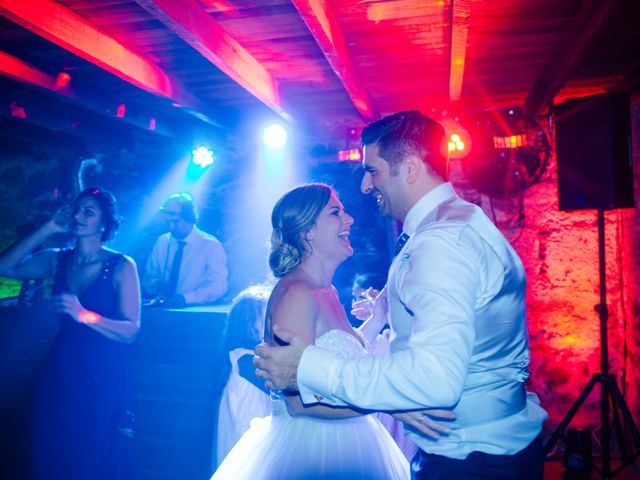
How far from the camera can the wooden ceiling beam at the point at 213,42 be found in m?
2.38

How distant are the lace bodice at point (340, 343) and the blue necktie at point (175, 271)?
377 cm

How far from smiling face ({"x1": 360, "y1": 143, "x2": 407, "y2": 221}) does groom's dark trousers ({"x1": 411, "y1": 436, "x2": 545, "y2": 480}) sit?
30.3 inches

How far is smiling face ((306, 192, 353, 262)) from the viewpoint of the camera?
2281 millimetres

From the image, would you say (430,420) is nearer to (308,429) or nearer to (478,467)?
(478,467)

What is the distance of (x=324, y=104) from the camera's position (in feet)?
15.6

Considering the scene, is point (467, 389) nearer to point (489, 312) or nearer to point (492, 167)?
point (489, 312)

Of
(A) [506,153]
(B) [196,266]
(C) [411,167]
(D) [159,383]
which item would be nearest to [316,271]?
(C) [411,167]

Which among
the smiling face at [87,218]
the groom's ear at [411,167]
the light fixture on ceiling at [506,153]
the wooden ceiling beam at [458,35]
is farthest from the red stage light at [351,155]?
the groom's ear at [411,167]

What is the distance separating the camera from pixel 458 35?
8.93 ft

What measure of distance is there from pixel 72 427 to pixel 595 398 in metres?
4.74

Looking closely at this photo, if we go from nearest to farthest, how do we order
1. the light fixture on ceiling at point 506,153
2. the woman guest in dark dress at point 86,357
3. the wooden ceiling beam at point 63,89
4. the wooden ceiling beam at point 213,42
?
the wooden ceiling beam at point 213,42 → the woman guest in dark dress at point 86,357 → the wooden ceiling beam at point 63,89 → the light fixture on ceiling at point 506,153

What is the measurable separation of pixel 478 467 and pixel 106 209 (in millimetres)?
2910

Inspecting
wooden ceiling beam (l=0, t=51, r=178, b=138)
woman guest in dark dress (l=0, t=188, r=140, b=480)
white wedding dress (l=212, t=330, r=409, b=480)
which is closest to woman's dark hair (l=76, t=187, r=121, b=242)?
woman guest in dark dress (l=0, t=188, r=140, b=480)

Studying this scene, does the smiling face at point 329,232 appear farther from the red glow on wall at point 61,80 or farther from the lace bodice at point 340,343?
the red glow on wall at point 61,80
